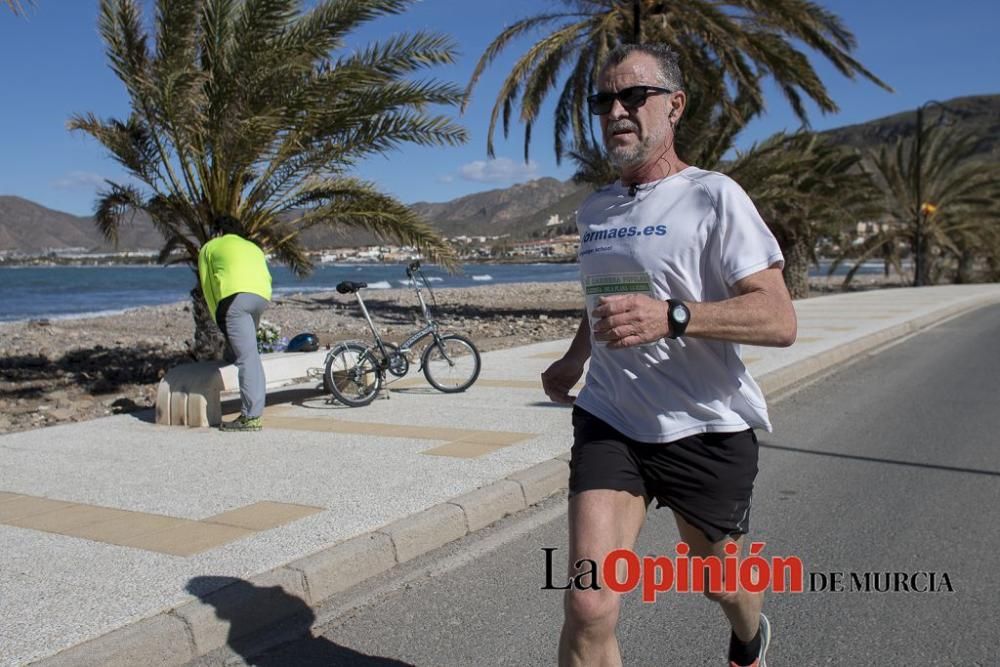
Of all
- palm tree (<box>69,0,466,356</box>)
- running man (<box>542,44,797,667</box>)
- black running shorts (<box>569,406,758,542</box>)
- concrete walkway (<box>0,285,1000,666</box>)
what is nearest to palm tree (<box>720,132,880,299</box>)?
palm tree (<box>69,0,466,356</box>)

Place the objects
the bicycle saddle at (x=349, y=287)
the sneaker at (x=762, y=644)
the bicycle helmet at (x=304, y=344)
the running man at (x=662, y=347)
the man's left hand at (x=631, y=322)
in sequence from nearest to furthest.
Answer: the man's left hand at (x=631, y=322)
the running man at (x=662, y=347)
the sneaker at (x=762, y=644)
the bicycle saddle at (x=349, y=287)
the bicycle helmet at (x=304, y=344)

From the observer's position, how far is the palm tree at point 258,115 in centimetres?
977

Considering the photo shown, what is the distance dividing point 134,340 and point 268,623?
60.3 feet

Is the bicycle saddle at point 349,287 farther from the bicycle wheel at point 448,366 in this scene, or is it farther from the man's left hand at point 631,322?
the man's left hand at point 631,322

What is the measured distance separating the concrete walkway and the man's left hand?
7.41 ft

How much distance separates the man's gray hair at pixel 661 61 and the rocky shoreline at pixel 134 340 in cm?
792

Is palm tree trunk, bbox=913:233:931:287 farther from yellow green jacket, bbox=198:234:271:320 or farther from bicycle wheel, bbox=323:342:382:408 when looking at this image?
yellow green jacket, bbox=198:234:271:320

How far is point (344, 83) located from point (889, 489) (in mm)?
7320

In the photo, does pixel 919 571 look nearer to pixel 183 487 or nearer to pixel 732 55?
pixel 183 487

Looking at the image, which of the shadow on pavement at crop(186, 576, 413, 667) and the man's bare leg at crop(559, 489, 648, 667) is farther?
the shadow on pavement at crop(186, 576, 413, 667)

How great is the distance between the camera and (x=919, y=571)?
4.27 meters

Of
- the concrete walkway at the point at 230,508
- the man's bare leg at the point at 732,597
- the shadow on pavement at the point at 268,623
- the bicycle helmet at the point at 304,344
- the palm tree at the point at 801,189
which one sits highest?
the palm tree at the point at 801,189

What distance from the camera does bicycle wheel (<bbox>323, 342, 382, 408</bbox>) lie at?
8695 millimetres

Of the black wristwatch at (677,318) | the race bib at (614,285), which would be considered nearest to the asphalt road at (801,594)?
the race bib at (614,285)
